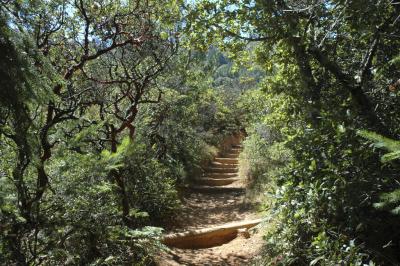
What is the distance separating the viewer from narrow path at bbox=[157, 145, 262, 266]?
688cm

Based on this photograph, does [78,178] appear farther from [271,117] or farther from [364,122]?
[271,117]

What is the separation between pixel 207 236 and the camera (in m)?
7.89

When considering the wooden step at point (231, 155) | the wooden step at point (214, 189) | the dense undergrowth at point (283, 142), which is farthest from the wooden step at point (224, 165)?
the dense undergrowth at point (283, 142)

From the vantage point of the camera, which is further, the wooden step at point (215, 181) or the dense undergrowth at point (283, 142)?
the wooden step at point (215, 181)

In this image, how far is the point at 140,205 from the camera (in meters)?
8.06

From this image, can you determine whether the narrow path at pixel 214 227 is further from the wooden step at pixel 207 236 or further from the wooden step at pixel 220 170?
the wooden step at pixel 220 170

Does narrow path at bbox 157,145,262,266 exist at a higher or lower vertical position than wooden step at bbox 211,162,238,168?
lower

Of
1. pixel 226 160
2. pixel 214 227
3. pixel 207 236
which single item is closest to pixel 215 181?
pixel 226 160

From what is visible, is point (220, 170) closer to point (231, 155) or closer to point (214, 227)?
point (231, 155)

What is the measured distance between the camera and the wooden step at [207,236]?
7578mm

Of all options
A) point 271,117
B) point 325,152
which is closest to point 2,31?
point 325,152

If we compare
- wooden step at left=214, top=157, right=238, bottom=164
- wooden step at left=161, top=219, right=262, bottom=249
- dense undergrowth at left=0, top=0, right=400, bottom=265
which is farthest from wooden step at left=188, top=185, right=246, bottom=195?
dense undergrowth at left=0, top=0, right=400, bottom=265

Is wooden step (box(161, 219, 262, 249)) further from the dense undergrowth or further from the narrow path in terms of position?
the dense undergrowth

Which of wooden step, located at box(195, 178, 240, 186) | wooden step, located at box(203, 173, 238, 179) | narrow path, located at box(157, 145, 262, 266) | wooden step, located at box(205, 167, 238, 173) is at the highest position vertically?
wooden step, located at box(205, 167, 238, 173)
